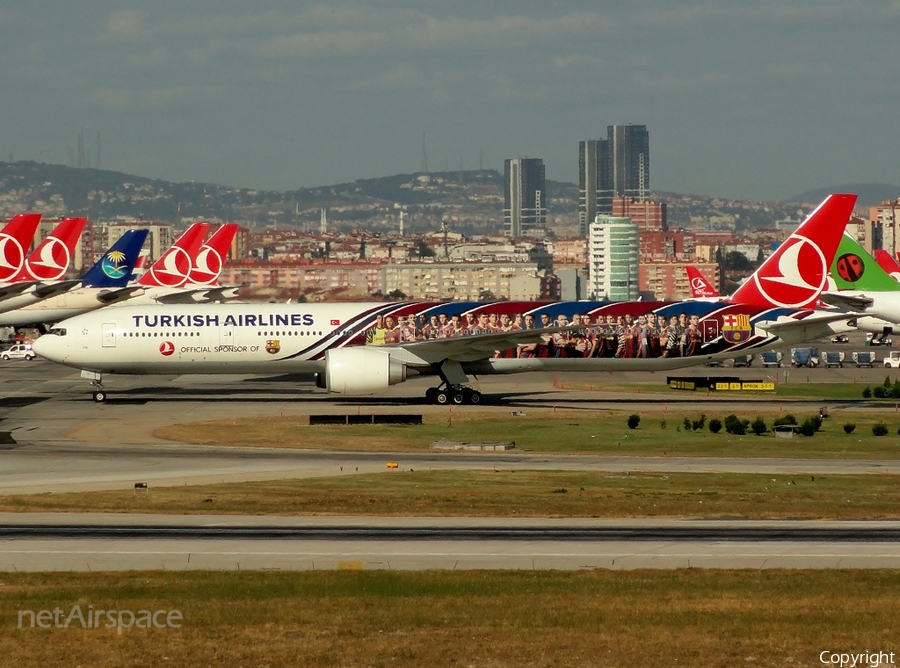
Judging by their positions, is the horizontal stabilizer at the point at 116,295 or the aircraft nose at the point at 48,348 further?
the horizontal stabilizer at the point at 116,295

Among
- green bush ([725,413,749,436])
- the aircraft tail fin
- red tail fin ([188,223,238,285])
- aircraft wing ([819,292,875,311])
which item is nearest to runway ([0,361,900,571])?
green bush ([725,413,749,436])

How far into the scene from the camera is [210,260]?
116188mm

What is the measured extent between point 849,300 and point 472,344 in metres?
24.8

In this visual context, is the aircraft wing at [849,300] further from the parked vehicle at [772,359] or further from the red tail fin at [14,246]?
the red tail fin at [14,246]

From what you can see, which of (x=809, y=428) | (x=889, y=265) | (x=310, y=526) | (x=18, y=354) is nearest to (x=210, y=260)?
(x=18, y=354)

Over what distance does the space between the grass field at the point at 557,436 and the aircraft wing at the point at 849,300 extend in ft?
50.5

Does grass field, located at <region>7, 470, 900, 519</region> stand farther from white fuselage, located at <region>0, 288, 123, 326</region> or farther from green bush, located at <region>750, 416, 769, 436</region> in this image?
white fuselage, located at <region>0, 288, 123, 326</region>

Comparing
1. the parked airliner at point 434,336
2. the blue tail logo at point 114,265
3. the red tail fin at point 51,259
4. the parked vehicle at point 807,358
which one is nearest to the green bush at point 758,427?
the parked airliner at point 434,336

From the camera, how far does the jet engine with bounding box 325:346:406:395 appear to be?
195 feet

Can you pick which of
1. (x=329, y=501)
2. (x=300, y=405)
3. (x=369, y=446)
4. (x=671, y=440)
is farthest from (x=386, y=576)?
(x=300, y=405)

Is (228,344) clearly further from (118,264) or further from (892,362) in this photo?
(892,362)

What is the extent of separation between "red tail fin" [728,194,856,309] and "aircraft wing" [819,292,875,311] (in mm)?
5151

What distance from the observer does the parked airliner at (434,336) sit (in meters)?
62.5

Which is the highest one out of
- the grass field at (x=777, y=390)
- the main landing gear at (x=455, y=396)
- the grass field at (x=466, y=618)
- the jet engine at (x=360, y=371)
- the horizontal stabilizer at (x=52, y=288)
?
the horizontal stabilizer at (x=52, y=288)
